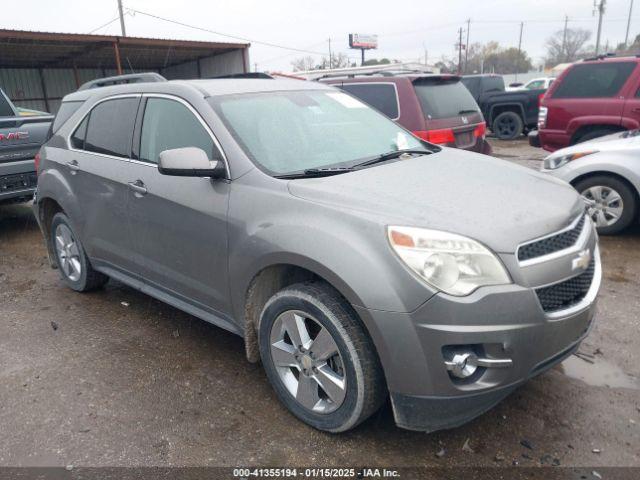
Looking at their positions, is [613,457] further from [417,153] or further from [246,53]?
[246,53]

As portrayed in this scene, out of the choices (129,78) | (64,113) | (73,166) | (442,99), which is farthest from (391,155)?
(442,99)

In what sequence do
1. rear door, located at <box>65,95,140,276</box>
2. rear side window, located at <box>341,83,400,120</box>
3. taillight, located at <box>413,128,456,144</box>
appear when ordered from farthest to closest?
rear side window, located at <box>341,83,400,120</box> < taillight, located at <box>413,128,456,144</box> < rear door, located at <box>65,95,140,276</box>

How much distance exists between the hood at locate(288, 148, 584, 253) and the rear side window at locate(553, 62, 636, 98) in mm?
5774

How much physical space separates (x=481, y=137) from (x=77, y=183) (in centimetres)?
482

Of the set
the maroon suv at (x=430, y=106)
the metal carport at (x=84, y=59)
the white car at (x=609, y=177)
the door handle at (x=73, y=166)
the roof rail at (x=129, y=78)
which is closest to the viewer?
the door handle at (x=73, y=166)

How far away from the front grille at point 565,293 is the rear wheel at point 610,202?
3188 mm

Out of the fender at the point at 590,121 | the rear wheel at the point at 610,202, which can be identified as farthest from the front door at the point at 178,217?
the fender at the point at 590,121

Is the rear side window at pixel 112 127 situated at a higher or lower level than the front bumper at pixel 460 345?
higher

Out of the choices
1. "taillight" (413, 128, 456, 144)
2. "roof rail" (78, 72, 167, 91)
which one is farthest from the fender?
"roof rail" (78, 72, 167, 91)

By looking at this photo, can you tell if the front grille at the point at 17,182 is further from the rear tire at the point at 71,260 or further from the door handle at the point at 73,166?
the door handle at the point at 73,166

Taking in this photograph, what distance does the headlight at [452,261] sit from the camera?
217cm

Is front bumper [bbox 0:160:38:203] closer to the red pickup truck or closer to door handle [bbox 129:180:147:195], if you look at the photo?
door handle [bbox 129:180:147:195]

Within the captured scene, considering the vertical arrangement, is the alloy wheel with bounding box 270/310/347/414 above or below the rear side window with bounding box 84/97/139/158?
below

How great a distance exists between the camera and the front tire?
92.3 inches
